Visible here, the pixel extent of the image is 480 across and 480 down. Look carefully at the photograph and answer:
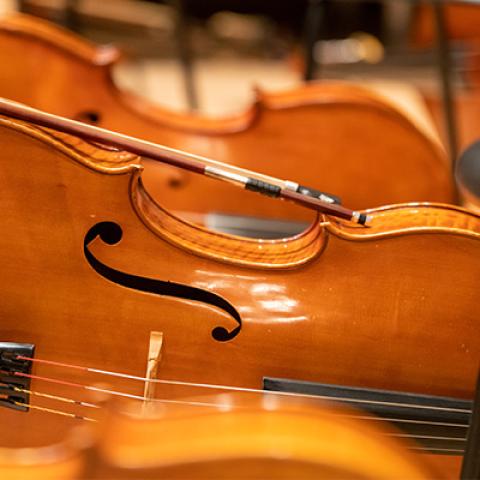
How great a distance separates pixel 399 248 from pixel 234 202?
19.9 inches

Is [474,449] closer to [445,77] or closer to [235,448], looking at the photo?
[235,448]

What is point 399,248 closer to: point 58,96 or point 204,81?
point 58,96

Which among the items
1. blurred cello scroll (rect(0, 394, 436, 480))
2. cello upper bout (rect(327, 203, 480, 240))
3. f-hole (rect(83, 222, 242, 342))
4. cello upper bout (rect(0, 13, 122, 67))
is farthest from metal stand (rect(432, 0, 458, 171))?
blurred cello scroll (rect(0, 394, 436, 480))

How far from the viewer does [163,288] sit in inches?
39.3

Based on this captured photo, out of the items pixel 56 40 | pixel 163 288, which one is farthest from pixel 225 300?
pixel 56 40

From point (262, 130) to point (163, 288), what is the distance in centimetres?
55

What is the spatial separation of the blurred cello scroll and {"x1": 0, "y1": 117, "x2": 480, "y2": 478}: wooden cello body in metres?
0.44

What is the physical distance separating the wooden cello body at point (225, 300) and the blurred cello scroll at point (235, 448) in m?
0.44

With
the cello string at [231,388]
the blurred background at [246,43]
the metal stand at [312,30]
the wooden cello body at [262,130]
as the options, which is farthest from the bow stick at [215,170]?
the blurred background at [246,43]

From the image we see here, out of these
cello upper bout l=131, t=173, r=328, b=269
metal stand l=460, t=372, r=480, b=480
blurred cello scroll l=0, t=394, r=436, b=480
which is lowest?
blurred cello scroll l=0, t=394, r=436, b=480

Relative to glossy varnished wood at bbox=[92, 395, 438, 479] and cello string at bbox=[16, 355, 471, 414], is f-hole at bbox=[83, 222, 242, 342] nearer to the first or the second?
cello string at bbox=[16, 355, 471, 414]

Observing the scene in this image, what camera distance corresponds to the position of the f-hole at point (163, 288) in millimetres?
988

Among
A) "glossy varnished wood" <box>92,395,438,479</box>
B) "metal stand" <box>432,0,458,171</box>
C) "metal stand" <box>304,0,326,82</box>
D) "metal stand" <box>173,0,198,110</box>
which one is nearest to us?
"glossy varnished wood" <box>92,395,438,479</box>

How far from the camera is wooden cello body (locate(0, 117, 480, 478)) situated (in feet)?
3.21
